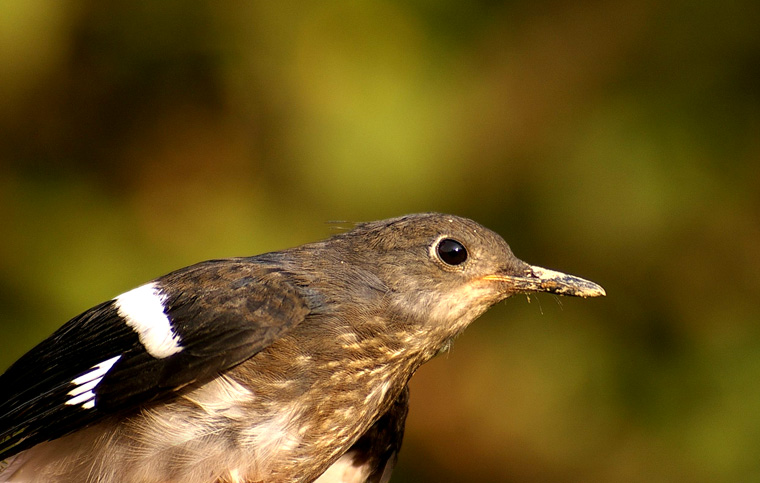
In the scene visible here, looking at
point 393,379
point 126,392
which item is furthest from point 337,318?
point 126,392

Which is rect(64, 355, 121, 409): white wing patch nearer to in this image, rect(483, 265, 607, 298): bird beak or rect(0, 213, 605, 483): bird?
rect(0, 213, 605, 483): bird

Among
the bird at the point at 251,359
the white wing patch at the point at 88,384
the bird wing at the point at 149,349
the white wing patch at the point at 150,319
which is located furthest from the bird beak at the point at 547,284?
the white wing patch at the point at 88,384

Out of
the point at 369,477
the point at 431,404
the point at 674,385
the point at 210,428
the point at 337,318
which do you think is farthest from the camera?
the point at 431,404

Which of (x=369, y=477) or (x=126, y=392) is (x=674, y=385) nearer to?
(x=369, y=477)

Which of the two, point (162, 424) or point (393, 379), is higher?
point (393, 379)

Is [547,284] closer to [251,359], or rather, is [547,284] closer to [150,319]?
[251,359]

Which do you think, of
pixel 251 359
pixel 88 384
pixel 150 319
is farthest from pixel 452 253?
pixel 88 384

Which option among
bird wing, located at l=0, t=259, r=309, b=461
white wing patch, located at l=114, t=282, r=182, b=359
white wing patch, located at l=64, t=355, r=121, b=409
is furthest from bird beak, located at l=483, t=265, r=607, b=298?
white wing patch, located at l=64, t=355, r=121, b=409

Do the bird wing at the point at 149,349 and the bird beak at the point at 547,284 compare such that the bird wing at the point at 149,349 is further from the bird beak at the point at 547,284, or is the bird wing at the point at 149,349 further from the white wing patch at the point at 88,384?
the bird beak at the point at 547,284
